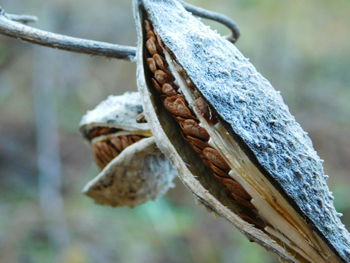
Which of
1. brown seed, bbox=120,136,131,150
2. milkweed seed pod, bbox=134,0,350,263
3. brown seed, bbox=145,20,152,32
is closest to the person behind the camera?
milkweed seed pod, bbox=134,0,350,263

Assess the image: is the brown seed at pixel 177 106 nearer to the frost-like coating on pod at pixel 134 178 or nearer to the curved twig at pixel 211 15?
the frost-like coating on pod at pixel 134 178

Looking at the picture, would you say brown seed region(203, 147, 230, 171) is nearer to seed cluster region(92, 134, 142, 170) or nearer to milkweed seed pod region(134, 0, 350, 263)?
milkweed seed pod region(134, 0, 350, 263)

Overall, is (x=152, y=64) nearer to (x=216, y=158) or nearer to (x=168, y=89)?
(x=168, y=89)

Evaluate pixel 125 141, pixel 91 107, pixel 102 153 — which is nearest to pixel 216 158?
pixel 125 141

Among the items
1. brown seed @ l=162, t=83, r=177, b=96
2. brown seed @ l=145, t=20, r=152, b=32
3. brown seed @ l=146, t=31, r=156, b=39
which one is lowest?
brown seed @ l=162, t=83, r=177, b=96

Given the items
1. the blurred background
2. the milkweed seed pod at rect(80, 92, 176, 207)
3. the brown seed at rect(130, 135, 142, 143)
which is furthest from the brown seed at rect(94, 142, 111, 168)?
the blurred background

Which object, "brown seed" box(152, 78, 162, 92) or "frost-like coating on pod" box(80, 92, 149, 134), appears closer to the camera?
"brown seed" box(152, 78, 162, 92)

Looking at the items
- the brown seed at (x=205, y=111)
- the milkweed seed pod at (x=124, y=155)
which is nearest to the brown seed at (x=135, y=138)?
the milkweed seed pod at (x=124, y=155)
